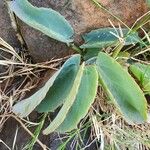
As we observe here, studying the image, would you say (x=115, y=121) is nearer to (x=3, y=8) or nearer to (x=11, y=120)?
(x=11, y=120)

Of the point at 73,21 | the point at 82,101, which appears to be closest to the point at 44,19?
the point at 73,21

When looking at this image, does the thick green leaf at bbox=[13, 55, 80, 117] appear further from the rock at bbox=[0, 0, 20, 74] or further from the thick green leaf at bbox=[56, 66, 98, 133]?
the rock at bbox=[0, 0, 20, 74]

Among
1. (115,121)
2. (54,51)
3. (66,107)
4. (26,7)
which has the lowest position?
(115,121)

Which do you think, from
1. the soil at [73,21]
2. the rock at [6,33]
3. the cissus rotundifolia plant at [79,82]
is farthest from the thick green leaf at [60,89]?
the rock at [6,33]

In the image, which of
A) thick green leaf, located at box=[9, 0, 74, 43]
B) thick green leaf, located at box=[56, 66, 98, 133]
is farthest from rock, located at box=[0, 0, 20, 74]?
thick green leaf, located at box=[56, 66, 98, 133]

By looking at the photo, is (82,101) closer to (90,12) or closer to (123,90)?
(123,90)

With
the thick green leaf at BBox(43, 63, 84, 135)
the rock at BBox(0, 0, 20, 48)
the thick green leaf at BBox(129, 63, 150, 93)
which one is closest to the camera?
the thick green leaf at BBox(43, 63, 84, 135)

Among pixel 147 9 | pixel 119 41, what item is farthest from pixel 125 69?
pixel 147 9
